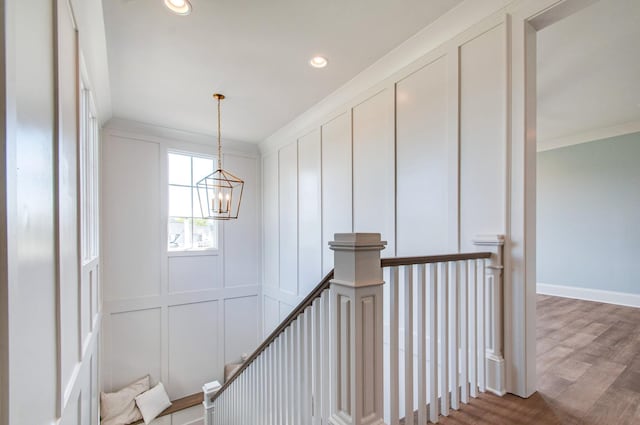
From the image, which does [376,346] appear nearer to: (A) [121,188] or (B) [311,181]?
(B) [311,181]

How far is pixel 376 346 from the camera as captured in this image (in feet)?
3.97

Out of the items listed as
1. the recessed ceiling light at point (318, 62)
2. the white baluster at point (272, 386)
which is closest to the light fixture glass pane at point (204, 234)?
the recessed ceiling light at point (318, 62)

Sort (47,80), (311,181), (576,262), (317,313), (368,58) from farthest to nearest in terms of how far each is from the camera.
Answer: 1. (576,262)
2. (311,181)
3. (368,58)
4. (317,313)
5. (47,80)

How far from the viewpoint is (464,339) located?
1.68 meters

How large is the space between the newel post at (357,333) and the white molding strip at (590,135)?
532 cm

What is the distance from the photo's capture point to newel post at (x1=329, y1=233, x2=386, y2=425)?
3.84 feet

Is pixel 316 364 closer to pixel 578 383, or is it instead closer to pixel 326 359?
pixel 326 359

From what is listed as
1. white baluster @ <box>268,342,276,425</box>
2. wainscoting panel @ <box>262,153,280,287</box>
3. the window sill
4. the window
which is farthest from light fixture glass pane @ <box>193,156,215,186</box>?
white baluster @ <box>268,342,276,425</box>

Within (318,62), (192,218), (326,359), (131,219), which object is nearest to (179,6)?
(318,62)

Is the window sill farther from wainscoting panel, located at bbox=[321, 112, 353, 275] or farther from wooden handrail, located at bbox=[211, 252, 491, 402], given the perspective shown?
wooden handrail, located at bbox=[211, 252, 491, 402]

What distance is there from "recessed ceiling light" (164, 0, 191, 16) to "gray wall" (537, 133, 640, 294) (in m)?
5.80

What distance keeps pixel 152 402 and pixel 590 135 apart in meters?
7.56

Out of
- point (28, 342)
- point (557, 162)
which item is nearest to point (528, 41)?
point (28, 342)

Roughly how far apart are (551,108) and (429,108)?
247 cm
